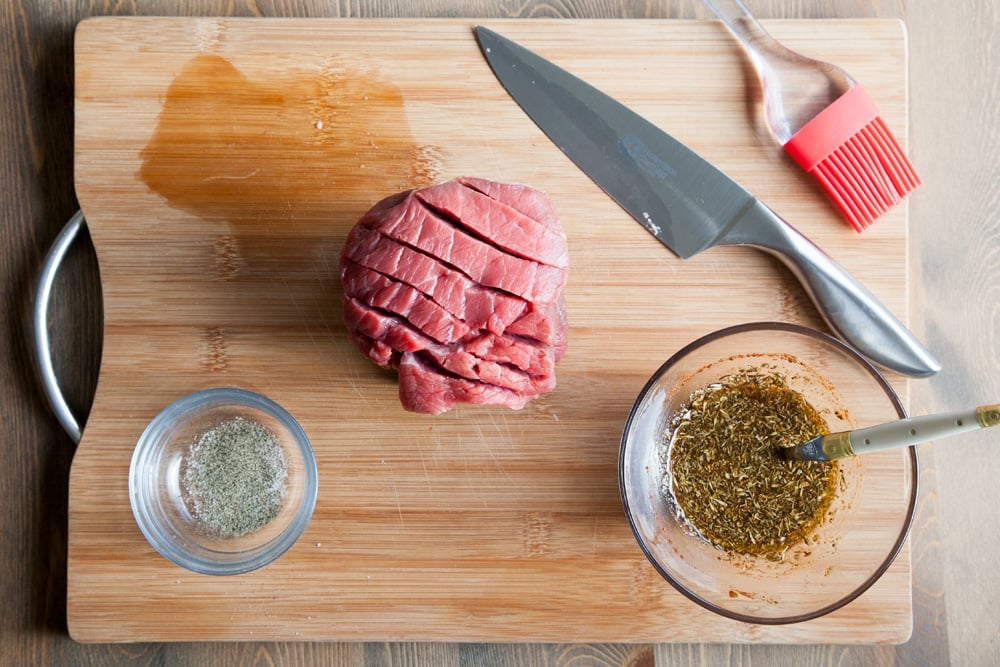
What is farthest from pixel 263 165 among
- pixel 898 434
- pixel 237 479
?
pixel 898 434

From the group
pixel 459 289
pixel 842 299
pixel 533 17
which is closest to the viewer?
pixel 459 289

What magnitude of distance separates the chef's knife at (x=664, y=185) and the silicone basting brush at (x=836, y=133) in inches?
7.9

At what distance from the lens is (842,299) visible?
88.7 inches

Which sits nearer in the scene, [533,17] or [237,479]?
[237,479]

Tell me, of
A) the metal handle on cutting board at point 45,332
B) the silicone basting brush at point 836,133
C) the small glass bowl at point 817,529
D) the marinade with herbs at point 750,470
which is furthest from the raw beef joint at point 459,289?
the metal handle on cutting board at point 45,332

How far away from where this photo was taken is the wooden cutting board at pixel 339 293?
2342mm

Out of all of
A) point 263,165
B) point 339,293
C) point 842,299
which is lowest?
point 339,293

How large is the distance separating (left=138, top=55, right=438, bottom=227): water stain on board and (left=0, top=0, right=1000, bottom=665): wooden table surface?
0.27 m

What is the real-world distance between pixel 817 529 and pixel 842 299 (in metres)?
0.63

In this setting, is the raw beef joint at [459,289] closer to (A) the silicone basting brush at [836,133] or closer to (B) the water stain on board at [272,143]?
(B) the water stain on board at [272,143]

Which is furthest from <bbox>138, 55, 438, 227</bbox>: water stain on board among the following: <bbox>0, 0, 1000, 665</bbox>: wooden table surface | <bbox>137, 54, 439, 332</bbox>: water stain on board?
<bbox>0, 0, 1000, 665</bbox>: wooden table surface

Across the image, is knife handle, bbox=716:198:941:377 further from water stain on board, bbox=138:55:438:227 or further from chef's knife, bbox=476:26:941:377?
water stain on board, bbox=138:55:438:227

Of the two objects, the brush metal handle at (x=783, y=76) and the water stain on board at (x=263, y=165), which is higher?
the brush metal handle at (x=783, y=76)

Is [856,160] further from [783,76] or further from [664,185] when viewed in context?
[664,185]
